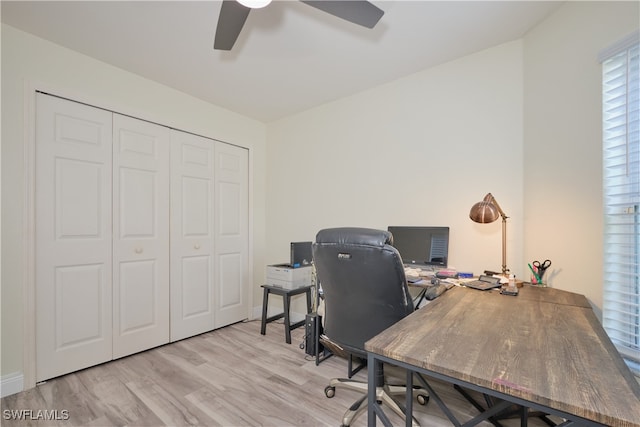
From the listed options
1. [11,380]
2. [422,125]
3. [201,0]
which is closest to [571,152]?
[422,125]

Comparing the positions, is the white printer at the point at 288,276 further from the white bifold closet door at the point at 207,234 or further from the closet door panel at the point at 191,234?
the closet door panel at the point at 191,234

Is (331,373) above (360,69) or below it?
below

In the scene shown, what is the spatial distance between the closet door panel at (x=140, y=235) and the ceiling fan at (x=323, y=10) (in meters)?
1.46

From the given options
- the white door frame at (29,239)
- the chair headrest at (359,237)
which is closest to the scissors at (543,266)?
the chair headrest at (359,237)

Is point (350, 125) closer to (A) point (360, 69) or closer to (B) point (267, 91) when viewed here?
(A) point (360, 69)

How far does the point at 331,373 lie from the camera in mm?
2197

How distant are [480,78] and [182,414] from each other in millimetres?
3196

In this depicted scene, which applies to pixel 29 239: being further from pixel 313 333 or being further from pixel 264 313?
pixel 313 333

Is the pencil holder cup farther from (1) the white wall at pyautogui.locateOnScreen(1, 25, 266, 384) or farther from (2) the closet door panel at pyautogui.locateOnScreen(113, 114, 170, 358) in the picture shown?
(1) the white wall at pyautogui.locateOnScreen(1, 25, 266, 384)

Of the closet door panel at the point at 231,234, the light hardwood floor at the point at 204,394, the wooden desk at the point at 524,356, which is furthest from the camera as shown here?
the closet door panel at the point at 231,234

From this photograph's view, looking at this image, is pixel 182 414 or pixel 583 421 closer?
pixel 583 421

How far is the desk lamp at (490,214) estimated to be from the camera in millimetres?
1901

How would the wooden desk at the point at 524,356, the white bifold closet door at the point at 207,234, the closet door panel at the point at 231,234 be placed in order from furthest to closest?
the closet door panel at the point at 231,234, the white bifold closet door at the point at 207,234, the wooden desk at the point at 524,356

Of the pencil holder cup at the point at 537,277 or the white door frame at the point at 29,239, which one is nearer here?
the pencil holder cup at the point at 537,277
